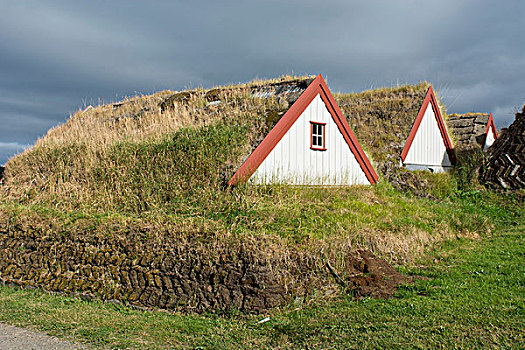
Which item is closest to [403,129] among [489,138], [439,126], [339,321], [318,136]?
[439,126]

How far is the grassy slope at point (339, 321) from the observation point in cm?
629

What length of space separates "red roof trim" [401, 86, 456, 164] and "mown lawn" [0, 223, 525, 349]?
1044cm

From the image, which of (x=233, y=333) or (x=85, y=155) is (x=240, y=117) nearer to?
(x=85, y=155)

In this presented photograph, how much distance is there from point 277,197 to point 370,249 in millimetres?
2851

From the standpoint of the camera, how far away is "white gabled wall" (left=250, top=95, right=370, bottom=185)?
39.9 ft

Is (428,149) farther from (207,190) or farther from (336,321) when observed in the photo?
(336,321)

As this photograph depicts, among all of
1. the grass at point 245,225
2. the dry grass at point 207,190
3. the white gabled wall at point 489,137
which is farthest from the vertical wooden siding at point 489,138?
the dry grass at point 207,190

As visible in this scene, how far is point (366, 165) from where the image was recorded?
15.2 m

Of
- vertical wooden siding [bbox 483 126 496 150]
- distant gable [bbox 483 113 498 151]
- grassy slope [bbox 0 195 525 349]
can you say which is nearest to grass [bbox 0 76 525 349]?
grassy slope [bbox 0 195 525 349]

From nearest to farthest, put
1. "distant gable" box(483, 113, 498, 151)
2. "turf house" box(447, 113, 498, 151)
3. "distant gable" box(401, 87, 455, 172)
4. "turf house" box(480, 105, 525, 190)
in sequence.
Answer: "turf house" box(480, 105, 525, 190) → "distant gable" box(401, 87, 455, 172) → "turf house" box(447, 113, 498, 151) → "distant gable" box(483, 113, 498, 151)

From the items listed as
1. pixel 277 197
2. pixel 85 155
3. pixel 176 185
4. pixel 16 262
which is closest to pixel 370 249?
pixel 277 197

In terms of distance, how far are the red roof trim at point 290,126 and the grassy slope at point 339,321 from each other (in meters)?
4.49

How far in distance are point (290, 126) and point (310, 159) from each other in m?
1.38

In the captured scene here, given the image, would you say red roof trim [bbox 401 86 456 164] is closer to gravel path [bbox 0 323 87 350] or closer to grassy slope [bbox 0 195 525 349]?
grassy slope [bbox 0 195 525 349]
